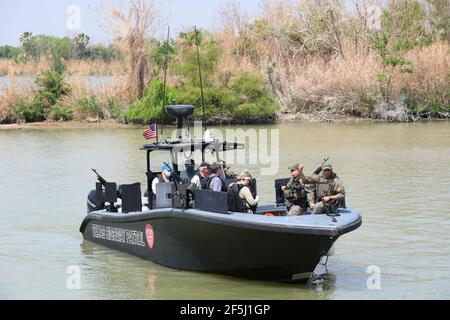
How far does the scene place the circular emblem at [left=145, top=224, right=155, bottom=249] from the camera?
42.4 ft

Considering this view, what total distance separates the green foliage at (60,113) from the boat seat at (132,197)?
24.3m

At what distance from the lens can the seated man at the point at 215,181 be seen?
1258 centimetres

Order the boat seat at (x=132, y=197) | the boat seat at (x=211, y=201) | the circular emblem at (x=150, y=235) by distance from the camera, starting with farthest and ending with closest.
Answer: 1. the boat seat at (x=132, y=197)
2. the circular emblem at (x=150, y=235)
3. the boat seat at (x=211, y=201)

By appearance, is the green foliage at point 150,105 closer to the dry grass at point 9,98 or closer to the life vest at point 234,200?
the dry grass at point 9,98

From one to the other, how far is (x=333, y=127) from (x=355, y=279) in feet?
75.3

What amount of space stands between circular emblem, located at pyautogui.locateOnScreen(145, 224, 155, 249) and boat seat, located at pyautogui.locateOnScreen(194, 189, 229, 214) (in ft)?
3.69

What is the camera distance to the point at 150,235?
1304cm

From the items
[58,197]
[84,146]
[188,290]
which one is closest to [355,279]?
[188,290]

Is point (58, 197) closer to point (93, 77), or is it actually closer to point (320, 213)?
point (320, 213)

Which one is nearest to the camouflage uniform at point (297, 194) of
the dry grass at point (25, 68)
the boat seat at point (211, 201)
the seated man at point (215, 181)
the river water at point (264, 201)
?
the seated man at point (215, 181)

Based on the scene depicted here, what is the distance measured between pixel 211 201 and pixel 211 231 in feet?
1.25

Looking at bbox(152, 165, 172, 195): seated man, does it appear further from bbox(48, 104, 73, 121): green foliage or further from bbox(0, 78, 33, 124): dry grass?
bbox(0, 78, 33, 124): dry grass

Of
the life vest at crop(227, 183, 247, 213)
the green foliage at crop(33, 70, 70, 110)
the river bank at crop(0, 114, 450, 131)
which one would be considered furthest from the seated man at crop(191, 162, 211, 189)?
the green foliage at crop(33, 70, 70, 110)

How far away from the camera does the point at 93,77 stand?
128 feet
